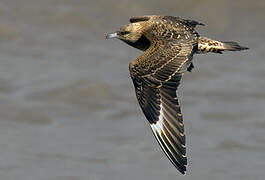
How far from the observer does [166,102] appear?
23.0ft

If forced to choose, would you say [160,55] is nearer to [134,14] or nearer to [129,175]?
[129,175]

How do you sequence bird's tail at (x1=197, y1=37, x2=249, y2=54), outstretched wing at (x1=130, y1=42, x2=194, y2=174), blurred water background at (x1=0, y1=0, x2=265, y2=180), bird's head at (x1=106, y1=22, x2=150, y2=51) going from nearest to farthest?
1. outstretched wing at (x1=130, y1=42, x2=194, y2=174)
2. bird's tail at (x1=197, y1=37, x2=249, y2=54)
3. bird's head at (x1=106, y1=22, x2=150, y2=51)
4. blurred water background at (x1=0, y1=0, x2=265, y2=180)

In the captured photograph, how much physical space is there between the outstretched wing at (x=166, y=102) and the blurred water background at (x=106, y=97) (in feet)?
6.97

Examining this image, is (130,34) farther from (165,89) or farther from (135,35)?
(165,89)

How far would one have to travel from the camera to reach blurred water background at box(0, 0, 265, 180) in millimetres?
9312

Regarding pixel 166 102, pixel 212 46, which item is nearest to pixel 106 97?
pixel 212 46

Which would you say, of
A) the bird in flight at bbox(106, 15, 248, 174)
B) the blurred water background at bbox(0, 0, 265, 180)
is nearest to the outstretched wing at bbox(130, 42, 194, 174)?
the bird in flight at bbox(106, 15, 248, 174)

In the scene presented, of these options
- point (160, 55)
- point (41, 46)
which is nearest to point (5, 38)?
point (41, 46)

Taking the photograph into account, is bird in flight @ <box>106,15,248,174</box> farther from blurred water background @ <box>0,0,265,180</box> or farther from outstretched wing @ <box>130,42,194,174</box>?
blurred water background @ <box>0,0,265,180</box>

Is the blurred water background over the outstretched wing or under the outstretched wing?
under

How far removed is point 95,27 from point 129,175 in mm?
2864

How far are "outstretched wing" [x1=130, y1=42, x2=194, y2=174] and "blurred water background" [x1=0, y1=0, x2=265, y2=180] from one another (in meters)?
2.12

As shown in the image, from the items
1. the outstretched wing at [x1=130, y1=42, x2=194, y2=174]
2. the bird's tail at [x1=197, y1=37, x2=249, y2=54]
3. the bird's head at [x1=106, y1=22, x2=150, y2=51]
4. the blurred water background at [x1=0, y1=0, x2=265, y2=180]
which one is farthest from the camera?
the blurred water background at [x1=0, y1=0, x2=265, y2=180]

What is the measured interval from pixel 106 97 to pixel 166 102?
11.1 ft
